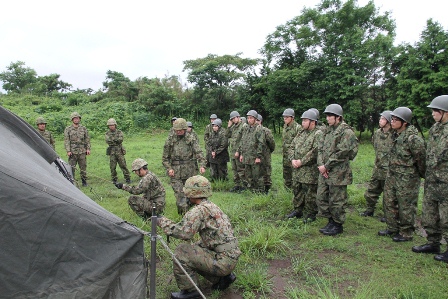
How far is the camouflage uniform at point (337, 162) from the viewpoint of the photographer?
502 cm

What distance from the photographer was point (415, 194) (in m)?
4.69

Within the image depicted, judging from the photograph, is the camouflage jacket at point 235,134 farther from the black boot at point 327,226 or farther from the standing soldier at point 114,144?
the black boot at point 327,226

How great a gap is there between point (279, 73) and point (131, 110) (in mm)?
10093

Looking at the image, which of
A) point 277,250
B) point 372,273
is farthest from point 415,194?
point 277,250

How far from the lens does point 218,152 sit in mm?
8922

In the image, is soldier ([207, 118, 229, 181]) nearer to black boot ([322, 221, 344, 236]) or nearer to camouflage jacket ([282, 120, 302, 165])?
camouflage jacket ([282, 120, 302, 165])

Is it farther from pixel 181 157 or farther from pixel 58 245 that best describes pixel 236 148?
pixel 58 245

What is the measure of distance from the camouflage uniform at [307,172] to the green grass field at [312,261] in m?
0.35

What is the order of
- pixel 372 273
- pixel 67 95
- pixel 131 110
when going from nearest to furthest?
1. pixel 372 273
2. pixel 131 110
3. pixel 67 95

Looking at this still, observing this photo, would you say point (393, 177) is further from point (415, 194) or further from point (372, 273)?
point (372, 273)

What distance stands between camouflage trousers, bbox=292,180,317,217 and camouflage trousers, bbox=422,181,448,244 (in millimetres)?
1705

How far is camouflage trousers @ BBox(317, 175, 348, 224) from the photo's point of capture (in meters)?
5.09

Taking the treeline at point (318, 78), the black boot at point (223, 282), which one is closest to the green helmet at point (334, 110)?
the black boot at point (223, 282)

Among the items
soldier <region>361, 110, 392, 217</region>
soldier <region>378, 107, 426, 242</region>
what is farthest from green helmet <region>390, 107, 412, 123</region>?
soldier <region>361, 110, 392, 217</region>
